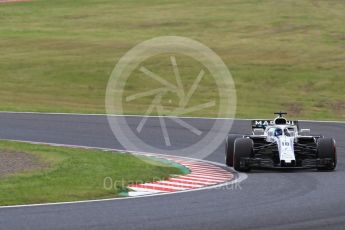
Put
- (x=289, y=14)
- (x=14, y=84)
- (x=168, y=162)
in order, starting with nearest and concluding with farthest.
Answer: (x=168, y=162) < (x=14, y=84) < (x=289, y=14)

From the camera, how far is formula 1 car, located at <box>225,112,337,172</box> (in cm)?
1969

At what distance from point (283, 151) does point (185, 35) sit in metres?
32.1

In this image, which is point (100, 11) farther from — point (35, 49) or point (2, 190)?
point (2, 190)

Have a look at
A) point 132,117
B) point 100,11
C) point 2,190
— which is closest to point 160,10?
point 100,11

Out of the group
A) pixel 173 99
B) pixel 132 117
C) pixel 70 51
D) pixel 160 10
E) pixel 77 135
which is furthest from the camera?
pixel 160 10

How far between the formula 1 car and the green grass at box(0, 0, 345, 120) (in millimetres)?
14547

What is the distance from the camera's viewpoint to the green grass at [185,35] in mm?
38531

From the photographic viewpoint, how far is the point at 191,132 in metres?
28.9

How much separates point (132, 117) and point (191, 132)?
4.38 metres

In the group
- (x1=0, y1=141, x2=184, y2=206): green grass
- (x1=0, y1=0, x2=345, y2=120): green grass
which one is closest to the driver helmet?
(x1=0, y1=141, x2=184, y2=206): green grass

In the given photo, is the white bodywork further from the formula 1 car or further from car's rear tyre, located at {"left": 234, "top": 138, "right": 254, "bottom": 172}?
car's rear tyre, located at {"left": 234, "top": 138, "right": 254, "bottom": 172}

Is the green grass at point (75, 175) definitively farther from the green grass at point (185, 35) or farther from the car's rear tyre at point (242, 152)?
the green grass at point (185, 35)

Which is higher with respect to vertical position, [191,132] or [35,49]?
[35,49]

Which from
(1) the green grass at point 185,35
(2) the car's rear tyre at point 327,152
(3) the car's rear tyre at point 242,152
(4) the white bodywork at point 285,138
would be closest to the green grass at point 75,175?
(3) the car's rear tyre at point 242,152
